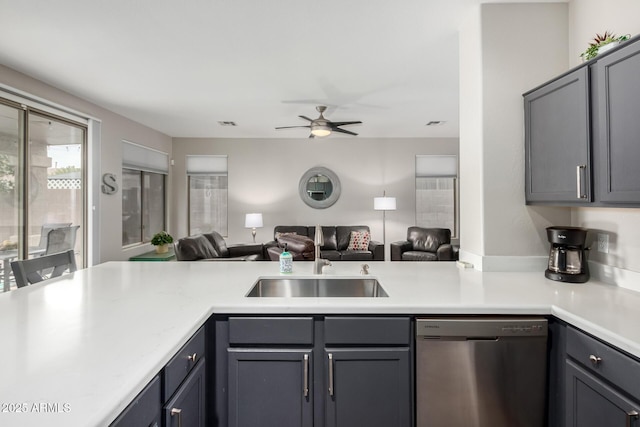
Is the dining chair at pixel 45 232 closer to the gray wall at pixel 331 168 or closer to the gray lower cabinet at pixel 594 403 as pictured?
the gray wall at pixel 331 168

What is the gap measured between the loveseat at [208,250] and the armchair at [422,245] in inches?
93.3

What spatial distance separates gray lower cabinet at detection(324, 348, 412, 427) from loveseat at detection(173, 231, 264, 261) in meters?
2.88

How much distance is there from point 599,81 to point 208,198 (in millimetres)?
6246

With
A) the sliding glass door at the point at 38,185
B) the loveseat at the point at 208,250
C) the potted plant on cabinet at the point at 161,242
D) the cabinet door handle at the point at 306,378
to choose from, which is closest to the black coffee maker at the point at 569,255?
the cabinet door handle at the point at 306,378

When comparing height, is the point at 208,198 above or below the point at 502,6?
below

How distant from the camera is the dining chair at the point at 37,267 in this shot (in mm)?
1864

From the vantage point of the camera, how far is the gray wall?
21.7 feet

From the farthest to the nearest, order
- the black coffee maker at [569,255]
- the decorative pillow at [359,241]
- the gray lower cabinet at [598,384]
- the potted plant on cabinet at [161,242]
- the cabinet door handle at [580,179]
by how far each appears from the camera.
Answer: the decorative pillow at [359,241]
the potted plant on cabinet at [161,242]
the black coffee maker at [569,255]
the cabinet door handle at [580,179]
the gray lower cabinet at [598,384]

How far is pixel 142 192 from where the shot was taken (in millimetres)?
5793

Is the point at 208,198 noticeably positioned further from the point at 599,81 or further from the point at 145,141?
the point at 599,81

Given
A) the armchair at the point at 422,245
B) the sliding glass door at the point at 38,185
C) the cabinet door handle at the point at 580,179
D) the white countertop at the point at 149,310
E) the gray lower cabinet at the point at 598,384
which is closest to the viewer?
the white countertop at the point at 149,310

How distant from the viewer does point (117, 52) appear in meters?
2.90

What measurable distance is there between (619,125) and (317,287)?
5.40 feet

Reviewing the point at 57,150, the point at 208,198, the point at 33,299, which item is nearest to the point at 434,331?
the point at 33,299
